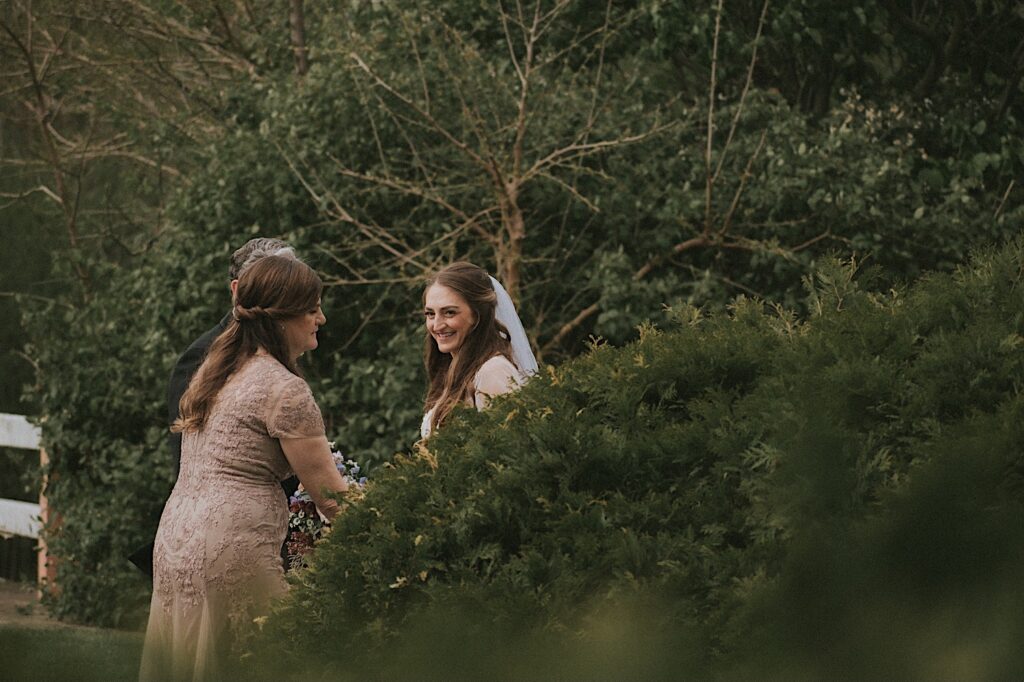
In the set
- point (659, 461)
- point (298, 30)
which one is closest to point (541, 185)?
point (298, 30)

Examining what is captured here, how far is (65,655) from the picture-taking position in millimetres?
949


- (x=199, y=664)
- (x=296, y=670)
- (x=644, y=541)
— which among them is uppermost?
(x=199, y=664)

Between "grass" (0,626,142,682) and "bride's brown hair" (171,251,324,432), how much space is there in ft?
10.4

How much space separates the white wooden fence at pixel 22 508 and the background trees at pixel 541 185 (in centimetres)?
40

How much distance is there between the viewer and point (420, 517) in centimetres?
309

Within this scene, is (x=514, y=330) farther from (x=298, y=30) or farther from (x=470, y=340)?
(x=298, y=30)

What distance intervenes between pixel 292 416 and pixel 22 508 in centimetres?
683

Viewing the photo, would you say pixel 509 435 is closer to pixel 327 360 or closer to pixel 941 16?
pixel 327 360

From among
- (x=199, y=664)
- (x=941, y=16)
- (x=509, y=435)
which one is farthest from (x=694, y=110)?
(x=199, y=664)

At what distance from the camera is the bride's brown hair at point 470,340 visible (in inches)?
196

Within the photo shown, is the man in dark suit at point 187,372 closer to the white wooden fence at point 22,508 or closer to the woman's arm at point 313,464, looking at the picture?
the woman's arm at point 313,464

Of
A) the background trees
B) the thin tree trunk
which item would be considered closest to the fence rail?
the background trees

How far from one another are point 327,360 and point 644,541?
6.68 metres

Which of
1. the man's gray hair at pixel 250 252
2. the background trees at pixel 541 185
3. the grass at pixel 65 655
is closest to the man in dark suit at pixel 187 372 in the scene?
the man's gray hair at pixel 250 252
